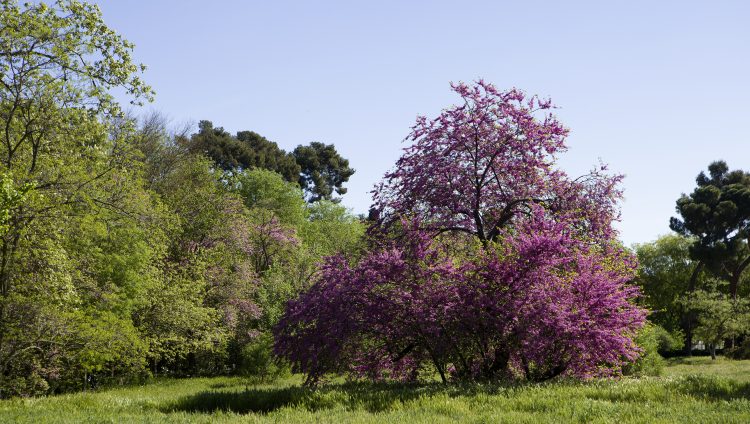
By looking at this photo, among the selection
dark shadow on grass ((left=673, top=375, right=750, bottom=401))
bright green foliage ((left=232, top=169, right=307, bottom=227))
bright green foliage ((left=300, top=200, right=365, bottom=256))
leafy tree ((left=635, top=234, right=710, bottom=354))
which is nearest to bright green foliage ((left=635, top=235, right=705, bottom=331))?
leafy tree ((left=635, top=234, right=710, bottom=354))

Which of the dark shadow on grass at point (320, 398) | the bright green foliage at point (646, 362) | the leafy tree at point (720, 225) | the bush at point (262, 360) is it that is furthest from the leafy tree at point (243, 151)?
the dark shadow on grass at point (320, 398)

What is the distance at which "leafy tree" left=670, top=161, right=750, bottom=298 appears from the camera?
206ft

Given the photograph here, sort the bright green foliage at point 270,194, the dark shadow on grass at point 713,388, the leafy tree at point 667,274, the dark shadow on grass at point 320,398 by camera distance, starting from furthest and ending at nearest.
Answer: the leafy tree at point 667,274, the bright green foliage at point 270,194, the dark shadow on grass at point 320,398, the dark shadow on grass at point 713,388

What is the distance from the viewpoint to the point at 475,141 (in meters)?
20.1

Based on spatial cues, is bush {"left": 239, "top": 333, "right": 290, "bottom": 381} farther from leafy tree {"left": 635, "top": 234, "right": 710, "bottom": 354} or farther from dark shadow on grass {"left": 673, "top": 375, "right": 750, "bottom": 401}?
leafy tree {"left": 635, "top": 234, "right": 710, "bottom": 354}

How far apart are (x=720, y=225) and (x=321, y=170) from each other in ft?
181

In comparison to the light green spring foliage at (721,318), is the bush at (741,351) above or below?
below

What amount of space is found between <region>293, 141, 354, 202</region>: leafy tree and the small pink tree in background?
7308cm

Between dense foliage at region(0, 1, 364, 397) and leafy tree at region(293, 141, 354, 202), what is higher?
leafy tree at region(293, 141, 354, 202)

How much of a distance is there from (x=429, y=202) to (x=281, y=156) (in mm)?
69016

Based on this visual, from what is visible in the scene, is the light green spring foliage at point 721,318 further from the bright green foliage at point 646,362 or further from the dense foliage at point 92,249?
the dense foliage at point 92,249

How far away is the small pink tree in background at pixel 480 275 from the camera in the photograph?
54.9 feet

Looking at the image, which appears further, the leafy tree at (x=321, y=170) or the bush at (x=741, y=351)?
the leafy tree at (x=321, y=170)

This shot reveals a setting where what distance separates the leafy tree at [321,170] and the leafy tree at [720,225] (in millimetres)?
48985
